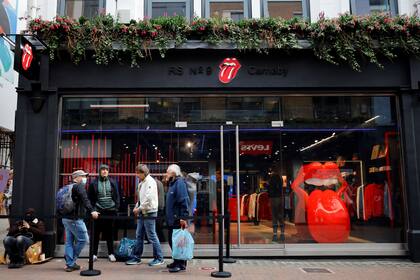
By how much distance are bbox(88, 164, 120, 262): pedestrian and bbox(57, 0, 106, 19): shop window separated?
4111 millimetres

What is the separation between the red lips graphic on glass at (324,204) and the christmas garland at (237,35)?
97.8 inches

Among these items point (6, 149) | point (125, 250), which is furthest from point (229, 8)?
point (6, 149)

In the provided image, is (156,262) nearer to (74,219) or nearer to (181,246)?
(181,246)

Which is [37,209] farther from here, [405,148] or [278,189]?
[405,148]

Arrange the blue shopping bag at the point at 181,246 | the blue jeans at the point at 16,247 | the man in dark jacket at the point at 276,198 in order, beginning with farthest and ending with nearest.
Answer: the man in dark jacket at the point at 276,198 → the blue jeans at the point at 16,247 → the blue shopping bag at the point at 181,246

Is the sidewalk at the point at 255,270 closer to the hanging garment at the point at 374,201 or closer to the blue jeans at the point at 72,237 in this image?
the blue jeans at the point at 72,237

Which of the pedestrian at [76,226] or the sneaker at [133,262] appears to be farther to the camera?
the sneaker at [133,262]

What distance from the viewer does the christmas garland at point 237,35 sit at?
8.68m

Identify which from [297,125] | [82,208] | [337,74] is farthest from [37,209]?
[337,74]

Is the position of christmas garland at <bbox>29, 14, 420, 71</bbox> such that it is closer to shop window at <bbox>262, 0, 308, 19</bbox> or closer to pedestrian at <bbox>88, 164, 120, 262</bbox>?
shop window at <bbox>262, 0, 308, 19</bbox>

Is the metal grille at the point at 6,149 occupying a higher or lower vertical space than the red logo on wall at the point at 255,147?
higher

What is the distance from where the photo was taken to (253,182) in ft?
30.6

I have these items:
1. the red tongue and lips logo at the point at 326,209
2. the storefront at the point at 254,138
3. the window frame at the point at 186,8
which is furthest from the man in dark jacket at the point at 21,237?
the red tongue and lips logo at the point at 326,209

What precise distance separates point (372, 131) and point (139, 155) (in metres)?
5.32
